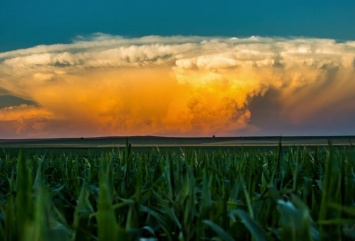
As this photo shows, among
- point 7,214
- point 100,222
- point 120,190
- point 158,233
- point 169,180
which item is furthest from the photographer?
point 120,190

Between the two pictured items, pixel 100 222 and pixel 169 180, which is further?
pixel 169 180

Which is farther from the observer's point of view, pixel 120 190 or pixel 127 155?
pixel 127 155

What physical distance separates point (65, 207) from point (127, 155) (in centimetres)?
79

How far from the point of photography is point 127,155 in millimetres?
3514

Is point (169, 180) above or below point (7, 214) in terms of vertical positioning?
above

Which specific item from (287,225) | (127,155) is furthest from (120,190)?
(287,225)

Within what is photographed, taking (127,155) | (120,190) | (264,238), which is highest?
(127,155)

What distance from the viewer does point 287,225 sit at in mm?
1458

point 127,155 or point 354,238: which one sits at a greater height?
point 127,155

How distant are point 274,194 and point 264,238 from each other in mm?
489

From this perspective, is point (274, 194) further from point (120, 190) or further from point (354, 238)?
point (120, 190)

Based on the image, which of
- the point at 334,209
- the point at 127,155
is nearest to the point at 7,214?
the point at 334,209

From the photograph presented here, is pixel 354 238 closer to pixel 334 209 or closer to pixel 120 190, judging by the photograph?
pixel 334 209

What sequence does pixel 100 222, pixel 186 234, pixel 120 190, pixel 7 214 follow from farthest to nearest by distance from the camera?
pixel 120 190 → pixel 186 234 → pixel 7 214 → pixel 100 222
